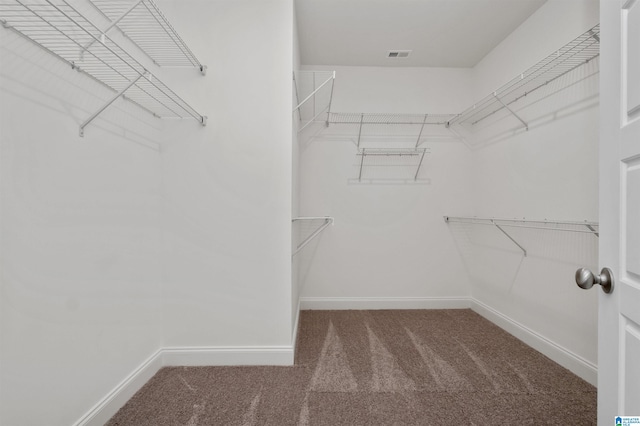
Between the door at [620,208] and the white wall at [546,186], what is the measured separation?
1.20 metres

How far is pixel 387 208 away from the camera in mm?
2902

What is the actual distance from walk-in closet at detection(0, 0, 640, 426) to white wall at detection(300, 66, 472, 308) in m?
0.02

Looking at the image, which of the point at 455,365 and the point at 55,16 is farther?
the point at 455,365

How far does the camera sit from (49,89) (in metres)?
1.10

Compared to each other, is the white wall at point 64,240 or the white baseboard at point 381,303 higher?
the white wall at point 64,240

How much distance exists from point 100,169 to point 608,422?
196cm

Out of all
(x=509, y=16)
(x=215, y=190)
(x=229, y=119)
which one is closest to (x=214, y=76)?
(x=229, y=119)

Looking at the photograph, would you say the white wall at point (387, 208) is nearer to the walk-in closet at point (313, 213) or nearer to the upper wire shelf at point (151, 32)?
the walk-in closet at point (313, 213)

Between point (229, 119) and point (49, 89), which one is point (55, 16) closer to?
point (49, 89)

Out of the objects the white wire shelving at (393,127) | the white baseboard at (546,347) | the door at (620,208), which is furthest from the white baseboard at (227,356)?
the white wire shelving at (393,127)

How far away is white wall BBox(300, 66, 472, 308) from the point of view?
9.45 feet

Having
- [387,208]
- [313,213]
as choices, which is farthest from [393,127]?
[313,213]

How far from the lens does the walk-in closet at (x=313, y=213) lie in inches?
40.5

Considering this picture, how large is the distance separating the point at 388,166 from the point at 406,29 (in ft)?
3.75
